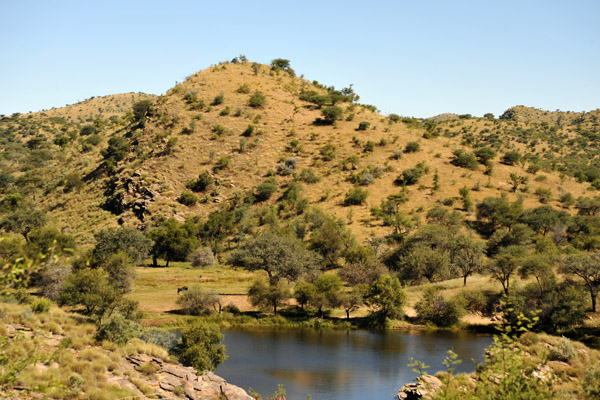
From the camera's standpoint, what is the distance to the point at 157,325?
45250 mm

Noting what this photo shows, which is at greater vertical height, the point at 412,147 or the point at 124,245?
the point at 412,147

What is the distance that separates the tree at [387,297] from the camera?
165 ft

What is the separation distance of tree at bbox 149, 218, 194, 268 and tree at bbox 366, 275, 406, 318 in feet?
110

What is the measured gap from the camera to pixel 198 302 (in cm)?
4947

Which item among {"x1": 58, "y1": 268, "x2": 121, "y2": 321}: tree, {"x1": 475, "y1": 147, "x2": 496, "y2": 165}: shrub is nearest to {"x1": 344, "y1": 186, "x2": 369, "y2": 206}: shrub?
{"x1": 475, "y1": 147, "x2": 496, "y2": 165}: shrub

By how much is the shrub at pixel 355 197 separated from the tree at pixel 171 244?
1171 inches

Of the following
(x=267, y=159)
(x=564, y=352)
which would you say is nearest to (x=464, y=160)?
(x=267, y=159)

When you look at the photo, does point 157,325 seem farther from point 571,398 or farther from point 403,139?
point 403,139

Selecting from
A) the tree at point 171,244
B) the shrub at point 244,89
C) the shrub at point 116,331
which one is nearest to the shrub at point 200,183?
the tree at point 171,244

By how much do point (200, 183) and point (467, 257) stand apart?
54.6 m

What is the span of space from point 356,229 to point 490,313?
97.8ft

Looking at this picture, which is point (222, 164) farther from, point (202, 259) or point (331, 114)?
point (202, 259)

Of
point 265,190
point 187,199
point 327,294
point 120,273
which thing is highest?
point 265,190

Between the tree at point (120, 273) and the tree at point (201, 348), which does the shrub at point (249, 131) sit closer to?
the tree at point (120, 273)
